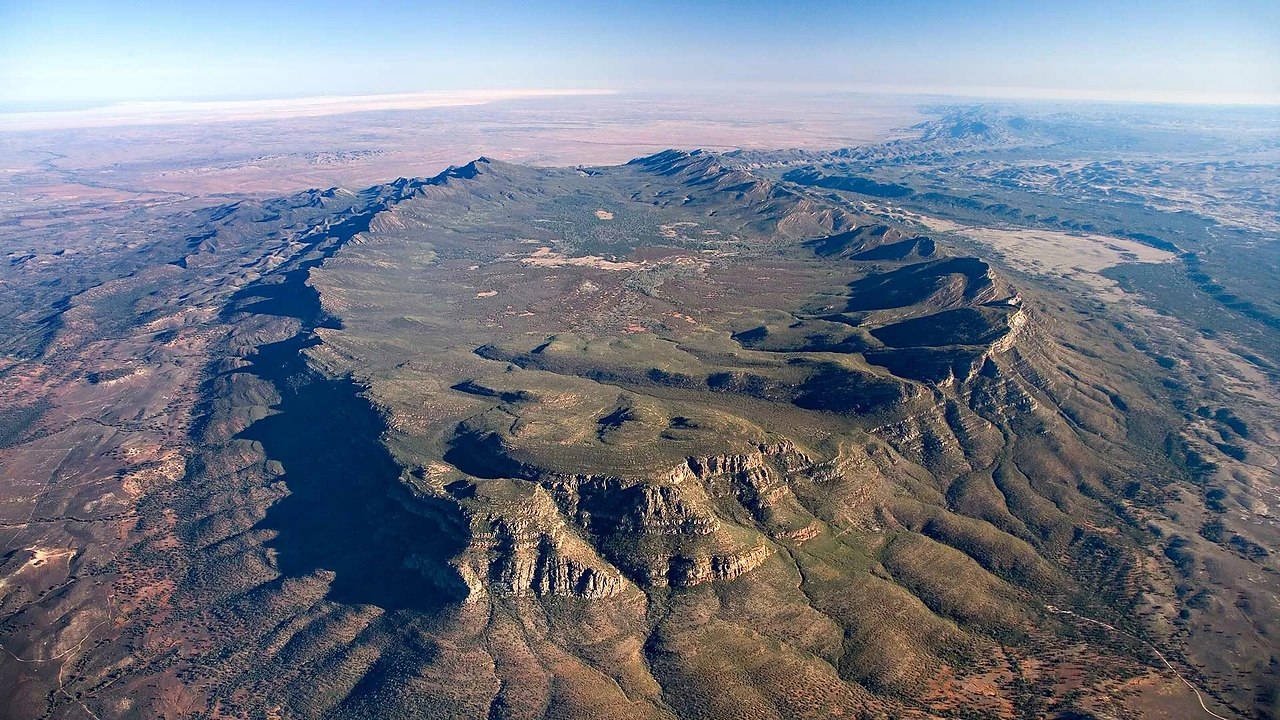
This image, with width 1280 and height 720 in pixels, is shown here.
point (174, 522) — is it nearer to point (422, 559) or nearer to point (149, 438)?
point (149, 438)

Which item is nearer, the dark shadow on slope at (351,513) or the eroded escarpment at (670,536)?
the eroded escarpment at (670,536)

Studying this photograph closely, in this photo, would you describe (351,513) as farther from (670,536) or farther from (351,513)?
(670,536)

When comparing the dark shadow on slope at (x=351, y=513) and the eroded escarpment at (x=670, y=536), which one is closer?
the eroded escarpment at (x=670, y=536)

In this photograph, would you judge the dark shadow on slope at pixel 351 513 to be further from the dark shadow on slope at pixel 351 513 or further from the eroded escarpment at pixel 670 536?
the eroded escarpment at pixel 670 536

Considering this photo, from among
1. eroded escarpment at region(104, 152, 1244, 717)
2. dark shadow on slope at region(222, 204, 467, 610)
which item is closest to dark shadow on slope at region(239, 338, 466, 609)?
dark shadow on slope at region(222, 204, 467, 610)

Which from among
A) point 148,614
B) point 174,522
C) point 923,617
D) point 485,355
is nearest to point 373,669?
point 148,614

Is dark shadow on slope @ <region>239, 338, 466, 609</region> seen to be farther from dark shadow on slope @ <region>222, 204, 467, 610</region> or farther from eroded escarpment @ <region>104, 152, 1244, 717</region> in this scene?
eroded escarpment @ <region>104, 152, 1244, 717</region>

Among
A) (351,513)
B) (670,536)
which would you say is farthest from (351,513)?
(670,536)

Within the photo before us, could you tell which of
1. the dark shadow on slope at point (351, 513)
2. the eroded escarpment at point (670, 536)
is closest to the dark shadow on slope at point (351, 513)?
the dark shadow on slope at point (351, 513)

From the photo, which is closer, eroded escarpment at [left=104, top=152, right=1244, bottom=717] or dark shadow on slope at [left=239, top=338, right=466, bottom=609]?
eroded escarpment at [left=104, top=152, right=1244, bottom=717]

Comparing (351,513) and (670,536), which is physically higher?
(670,536)

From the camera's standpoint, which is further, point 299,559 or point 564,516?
point 299,559
